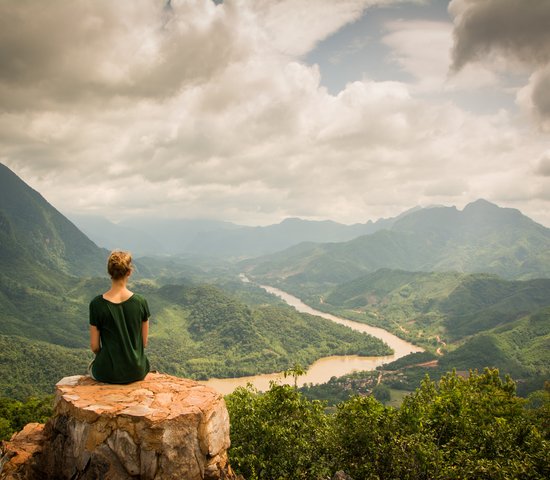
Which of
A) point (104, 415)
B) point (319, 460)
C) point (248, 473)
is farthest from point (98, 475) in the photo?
point (319, 460)

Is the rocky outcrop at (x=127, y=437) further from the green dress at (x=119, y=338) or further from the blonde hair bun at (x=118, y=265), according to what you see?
the blonde hair bun at (x=118, y=265)

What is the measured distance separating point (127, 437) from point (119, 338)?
8.12 feet

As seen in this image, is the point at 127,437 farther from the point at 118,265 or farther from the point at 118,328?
the point at 118,265

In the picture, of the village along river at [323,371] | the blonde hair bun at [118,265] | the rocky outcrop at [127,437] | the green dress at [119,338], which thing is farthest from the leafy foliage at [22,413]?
the village along river at [323,371]

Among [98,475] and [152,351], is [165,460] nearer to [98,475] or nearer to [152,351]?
[98,475]

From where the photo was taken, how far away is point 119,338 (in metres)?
9.93

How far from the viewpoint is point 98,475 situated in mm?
8828

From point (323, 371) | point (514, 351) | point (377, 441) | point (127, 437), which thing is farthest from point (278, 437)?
point (514, 351)

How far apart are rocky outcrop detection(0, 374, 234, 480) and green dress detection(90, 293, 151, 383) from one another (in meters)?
0.38

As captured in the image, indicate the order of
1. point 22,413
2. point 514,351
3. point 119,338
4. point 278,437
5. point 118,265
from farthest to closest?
point 514,351
point 22,413
point 278,437
point 119,338
point 118,265

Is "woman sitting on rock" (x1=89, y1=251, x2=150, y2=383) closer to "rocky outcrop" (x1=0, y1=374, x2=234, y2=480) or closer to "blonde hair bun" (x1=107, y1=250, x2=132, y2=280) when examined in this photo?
"blonde hair bun" (x1=107, y1=250, x2=132, y2=280)

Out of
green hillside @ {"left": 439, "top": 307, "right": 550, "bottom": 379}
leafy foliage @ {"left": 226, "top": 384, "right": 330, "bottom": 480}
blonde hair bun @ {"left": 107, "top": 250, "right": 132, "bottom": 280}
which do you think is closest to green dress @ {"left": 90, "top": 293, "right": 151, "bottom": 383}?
blonde hair bun @ {"left": 107, "top": 250, "right": 132, "bottom": 280}

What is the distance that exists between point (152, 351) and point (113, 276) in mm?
182752

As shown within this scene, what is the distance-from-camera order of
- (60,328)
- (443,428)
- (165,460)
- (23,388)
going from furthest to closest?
(60,328)
(23,388)
(443,428)
(165,460)
